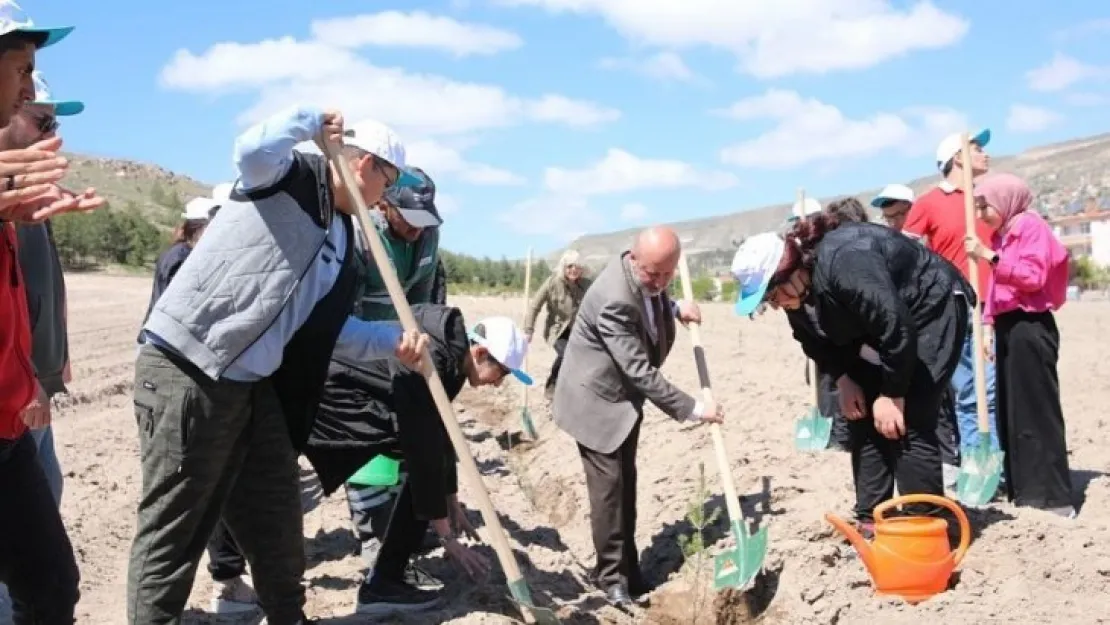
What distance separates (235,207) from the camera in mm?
2803

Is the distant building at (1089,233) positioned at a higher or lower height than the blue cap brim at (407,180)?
lower

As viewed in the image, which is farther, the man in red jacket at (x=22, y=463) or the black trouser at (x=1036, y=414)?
the black trouser at (x=1036, y=414)

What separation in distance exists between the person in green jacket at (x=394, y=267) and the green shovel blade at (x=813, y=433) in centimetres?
305

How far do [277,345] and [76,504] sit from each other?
139 inches

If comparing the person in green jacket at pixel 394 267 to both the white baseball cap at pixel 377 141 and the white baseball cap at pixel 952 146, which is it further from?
the white baseball cap at pixel 952 146

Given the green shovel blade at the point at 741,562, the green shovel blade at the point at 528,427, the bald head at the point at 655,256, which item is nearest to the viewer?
the green shovel blade at the point at 741,562

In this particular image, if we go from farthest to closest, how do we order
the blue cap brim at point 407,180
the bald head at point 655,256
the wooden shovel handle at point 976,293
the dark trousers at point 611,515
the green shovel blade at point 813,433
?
1. the green shovel blade at point 813,433
2. the wooden shovel handle at point 976,293
3. the dark trousers at point 611,515
4. the bald head at point 655,256
5. the blue cap brim at point 407,180

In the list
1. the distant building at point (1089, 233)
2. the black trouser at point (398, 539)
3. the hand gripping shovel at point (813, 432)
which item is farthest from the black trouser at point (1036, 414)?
the distant building at point (1089, 233)

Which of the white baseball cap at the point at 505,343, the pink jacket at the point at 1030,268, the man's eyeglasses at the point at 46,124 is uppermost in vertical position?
the man's eyeglasses at the point at 46,124

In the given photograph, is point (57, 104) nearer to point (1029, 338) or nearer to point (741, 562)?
point (741, 562)

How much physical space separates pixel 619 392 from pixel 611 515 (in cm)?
55

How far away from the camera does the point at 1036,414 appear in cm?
497

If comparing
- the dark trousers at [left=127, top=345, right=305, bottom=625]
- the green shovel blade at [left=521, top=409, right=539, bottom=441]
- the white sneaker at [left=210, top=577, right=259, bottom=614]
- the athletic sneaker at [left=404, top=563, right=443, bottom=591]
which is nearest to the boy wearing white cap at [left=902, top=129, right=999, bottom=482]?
the athletic sneaker at [left=404, top=563, right=443, bottom=591]

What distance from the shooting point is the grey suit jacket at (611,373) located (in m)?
4.36
